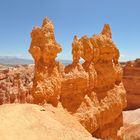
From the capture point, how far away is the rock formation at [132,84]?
38.2 meters

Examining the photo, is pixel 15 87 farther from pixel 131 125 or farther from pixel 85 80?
pixel 85 80

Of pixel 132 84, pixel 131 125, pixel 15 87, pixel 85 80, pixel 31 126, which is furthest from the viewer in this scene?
pixel 132 84

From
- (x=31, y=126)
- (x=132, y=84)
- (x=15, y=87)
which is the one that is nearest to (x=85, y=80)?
(x=31, y=126)

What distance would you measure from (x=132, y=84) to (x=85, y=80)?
25207mm

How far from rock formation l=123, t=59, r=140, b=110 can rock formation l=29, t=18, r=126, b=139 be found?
20321mm

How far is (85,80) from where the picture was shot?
603 inches

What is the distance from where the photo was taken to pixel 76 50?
15.5 m

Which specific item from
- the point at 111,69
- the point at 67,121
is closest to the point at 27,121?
the point at 67,121

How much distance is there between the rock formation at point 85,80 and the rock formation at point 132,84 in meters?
20.3

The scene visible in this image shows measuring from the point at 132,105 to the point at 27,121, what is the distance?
29.5m

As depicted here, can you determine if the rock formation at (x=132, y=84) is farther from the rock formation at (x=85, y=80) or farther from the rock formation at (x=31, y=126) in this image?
the rock formation at (x=31, y=126)

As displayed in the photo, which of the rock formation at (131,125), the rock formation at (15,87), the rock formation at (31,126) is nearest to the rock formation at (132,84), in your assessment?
the rock formation at (131,125)

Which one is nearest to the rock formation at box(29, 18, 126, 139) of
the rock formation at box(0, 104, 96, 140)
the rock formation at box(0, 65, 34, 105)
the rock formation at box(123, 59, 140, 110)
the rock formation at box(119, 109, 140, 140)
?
the rock formation at box(0, 104, 96, 140)

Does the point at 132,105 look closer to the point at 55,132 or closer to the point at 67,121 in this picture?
the point at 67,121
